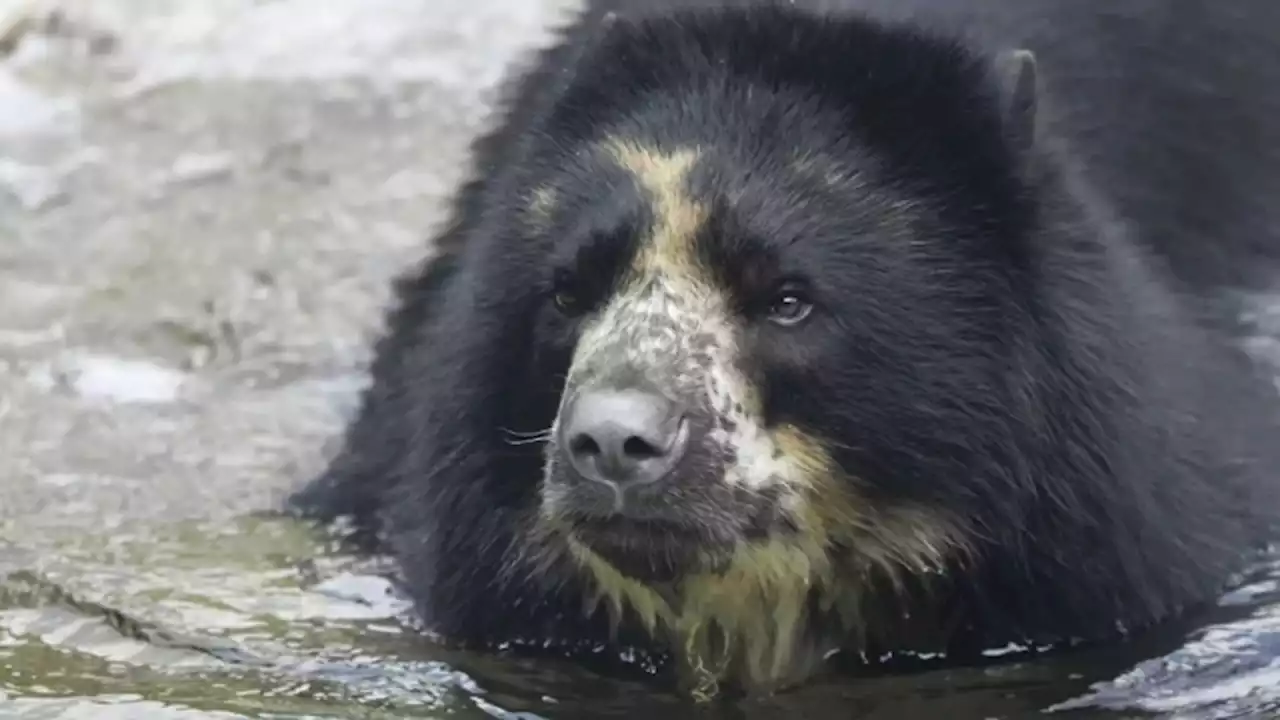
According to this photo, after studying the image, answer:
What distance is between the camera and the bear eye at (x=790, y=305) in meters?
4.19

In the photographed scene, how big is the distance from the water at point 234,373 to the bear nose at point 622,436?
64cm

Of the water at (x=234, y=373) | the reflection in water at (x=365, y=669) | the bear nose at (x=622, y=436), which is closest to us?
the bear nose at (x=622, y=436)

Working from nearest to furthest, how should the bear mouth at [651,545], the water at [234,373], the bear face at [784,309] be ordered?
the bear mouth at [651,545] < the bear face at [784,309] < the water at [234,373]

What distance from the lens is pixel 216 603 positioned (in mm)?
4887

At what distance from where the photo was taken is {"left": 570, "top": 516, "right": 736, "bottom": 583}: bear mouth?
3917 millimetres

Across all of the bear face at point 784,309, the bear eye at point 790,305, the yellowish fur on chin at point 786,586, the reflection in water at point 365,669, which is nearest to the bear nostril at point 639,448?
the bear face at point 784,309

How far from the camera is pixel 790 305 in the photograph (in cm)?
420

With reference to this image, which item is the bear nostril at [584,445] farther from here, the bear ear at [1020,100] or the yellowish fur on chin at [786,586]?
the bear ear at [1020,100]

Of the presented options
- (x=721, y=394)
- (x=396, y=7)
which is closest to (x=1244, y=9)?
(x=721, y=394)

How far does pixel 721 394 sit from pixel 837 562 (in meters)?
0.54

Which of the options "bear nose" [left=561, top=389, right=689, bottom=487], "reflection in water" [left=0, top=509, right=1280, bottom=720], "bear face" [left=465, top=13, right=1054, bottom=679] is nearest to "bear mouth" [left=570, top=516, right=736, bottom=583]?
"bear face" [left=465, top=13, right=1054, bottom=679]

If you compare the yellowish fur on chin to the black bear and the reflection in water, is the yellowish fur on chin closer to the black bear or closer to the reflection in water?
the black bear

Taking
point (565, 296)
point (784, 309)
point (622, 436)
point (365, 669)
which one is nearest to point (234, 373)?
point (365, 669)

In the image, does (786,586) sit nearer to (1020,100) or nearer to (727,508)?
(727,508)
